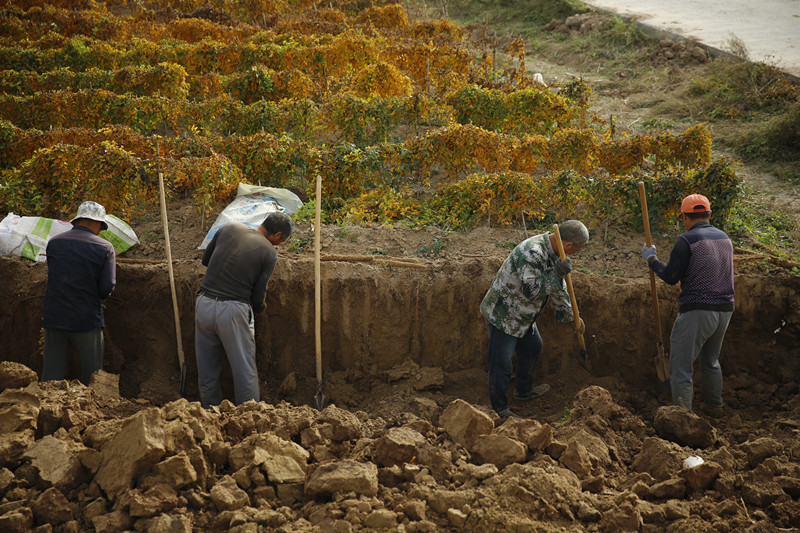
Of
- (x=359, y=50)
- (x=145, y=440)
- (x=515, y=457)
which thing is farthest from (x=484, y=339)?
(x=359, y=50)

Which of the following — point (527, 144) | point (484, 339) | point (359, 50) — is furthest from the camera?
point (359, 50)

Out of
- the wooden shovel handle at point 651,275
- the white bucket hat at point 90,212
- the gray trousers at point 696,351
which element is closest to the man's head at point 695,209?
the wooden shovel handle at point 651,275

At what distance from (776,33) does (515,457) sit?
13.6 metres

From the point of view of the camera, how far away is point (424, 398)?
5797 millimetres

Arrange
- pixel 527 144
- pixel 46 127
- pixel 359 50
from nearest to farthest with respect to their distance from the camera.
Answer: pixel 527 144 < pixel 46 127 < pixel 359 50

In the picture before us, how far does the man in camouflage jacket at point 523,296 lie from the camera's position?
520 cm

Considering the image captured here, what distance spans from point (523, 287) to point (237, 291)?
90.4 inches

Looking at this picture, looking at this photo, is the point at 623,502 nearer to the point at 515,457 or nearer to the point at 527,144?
the point at 515,457

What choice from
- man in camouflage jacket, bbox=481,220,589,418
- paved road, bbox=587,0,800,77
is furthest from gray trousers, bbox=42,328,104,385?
paved road, bbox=587,0,800,77

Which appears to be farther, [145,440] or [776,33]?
[776,33]

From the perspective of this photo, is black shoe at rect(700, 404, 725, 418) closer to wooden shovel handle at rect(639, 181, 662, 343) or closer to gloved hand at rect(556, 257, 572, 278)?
wooden shovel handle at rect(639, 181, 662, 343)

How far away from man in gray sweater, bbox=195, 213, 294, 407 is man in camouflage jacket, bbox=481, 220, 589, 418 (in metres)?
1.82

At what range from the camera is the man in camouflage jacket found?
5.20 meters

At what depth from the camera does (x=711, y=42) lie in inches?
533
